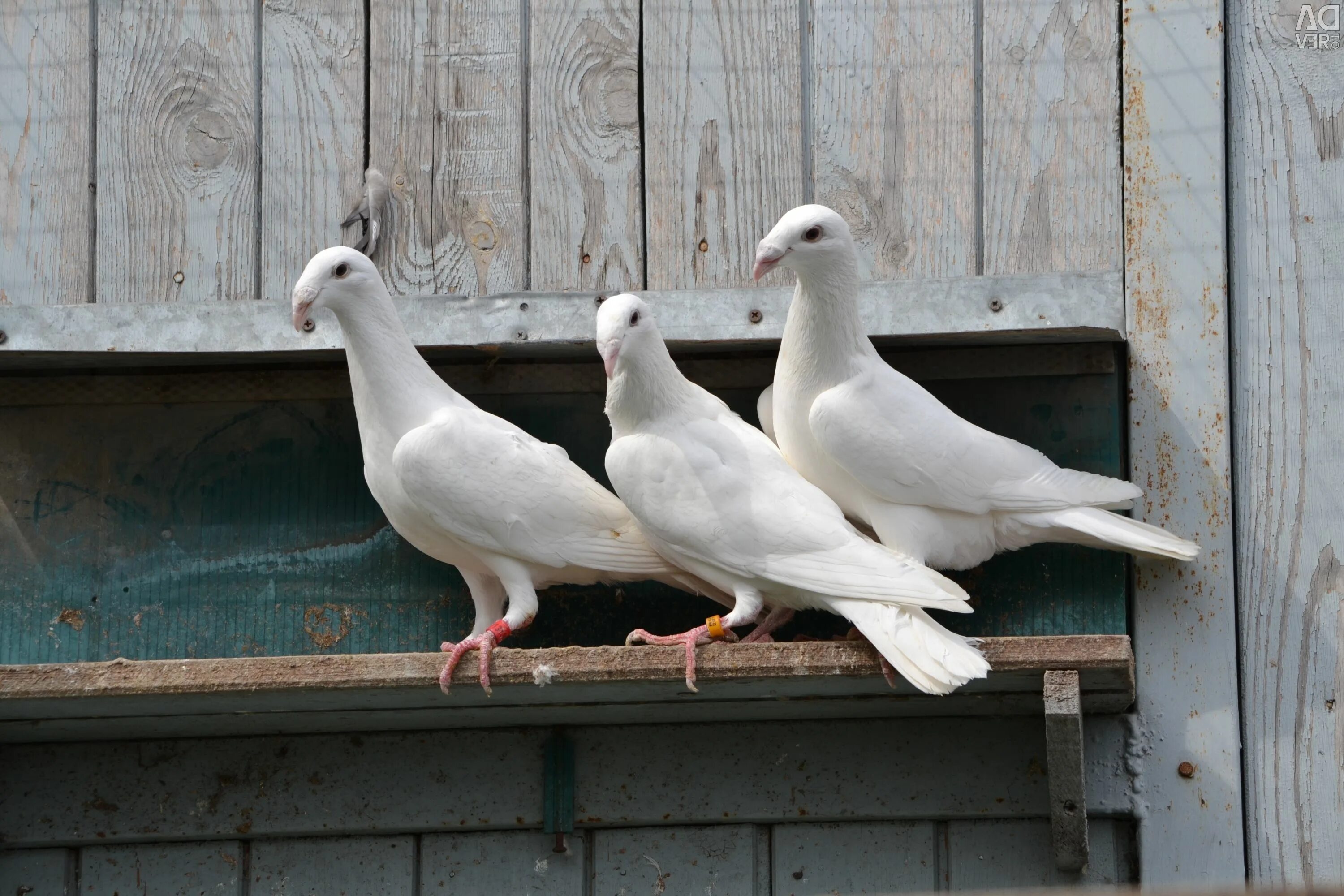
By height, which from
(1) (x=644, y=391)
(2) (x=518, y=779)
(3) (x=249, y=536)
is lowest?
(2) (x=518, y=779)

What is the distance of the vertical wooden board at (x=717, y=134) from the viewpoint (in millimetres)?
3215

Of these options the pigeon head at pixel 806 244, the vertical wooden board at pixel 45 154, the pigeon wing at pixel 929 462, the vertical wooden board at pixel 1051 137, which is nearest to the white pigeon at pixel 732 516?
the pigeon wing at pixel 929 462

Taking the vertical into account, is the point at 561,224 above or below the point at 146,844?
above

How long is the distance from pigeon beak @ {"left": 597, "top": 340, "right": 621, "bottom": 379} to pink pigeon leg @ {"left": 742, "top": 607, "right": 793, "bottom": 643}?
55cm

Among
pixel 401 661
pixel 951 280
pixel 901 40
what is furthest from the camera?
pixel 901 40

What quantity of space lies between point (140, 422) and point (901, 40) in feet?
5.44

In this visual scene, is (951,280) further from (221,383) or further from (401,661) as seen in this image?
(221,383)

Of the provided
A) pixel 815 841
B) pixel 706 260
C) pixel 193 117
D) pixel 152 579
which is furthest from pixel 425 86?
pixel 815 841

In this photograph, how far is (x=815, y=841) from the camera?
10.1ft

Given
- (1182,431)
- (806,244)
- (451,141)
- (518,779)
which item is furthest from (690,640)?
(451,141)

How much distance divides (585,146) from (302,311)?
659 millimetres

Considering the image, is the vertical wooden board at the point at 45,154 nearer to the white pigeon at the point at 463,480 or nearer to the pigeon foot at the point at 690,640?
the white pigeon at the point at 463,480

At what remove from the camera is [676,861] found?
3.09 meters

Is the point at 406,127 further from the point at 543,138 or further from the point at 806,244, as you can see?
the point at 806,244
